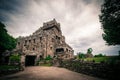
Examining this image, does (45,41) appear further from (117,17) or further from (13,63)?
(117,17)

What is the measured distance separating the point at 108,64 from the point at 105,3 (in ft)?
39.7

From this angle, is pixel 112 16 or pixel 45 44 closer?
pixel 112 16

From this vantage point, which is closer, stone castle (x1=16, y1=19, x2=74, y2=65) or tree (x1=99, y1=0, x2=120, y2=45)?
tree (x1=99, y1=0, x2=120, y2=45)

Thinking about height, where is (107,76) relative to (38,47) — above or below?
below

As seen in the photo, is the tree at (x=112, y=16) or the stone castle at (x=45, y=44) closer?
the tree at (x=112, y=16)

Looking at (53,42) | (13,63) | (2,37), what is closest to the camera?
(13,63)

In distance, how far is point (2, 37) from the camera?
21.8 m

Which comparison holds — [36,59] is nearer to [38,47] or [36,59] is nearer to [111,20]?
[38,47]

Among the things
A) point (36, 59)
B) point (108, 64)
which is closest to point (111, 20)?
point (108, 64)

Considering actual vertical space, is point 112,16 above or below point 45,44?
above

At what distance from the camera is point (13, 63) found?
1975 cm

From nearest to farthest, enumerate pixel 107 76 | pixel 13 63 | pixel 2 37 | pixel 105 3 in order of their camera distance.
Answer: pixel 107 76
pixel 105 3
pixel 13 63
pixel 2 37

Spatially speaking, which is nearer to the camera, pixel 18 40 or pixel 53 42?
pixel 53 42

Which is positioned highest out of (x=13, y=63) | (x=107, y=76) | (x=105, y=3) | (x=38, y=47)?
(x=105, y=3)
